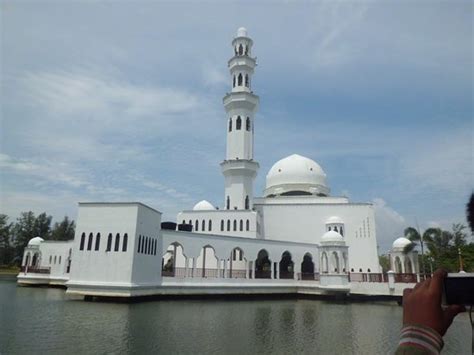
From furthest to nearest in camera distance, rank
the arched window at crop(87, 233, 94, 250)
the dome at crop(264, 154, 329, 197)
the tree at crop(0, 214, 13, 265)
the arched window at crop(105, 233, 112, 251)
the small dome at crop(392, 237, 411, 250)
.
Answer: the tree at crop(0, 214, 13, 265), the dome at crop(264, 154, 329, 197), the small dome at crop(392, 237, 411, 250), the arched window at crop(87, 233, 94, 250), the arched window at crop(105, 233, 112, 251)

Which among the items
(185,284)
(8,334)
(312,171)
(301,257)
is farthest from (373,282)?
(8,334)

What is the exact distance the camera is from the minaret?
108 ft

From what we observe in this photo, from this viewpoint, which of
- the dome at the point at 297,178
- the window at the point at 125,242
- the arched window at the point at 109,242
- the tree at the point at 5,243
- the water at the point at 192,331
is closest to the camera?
the water at the point at 192,331

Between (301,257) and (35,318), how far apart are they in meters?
21.7

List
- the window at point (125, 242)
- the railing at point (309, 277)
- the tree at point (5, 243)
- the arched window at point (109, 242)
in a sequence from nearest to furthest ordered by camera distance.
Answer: the window at point (125, 242)
the arched window at point (109, 242)
the railing at point (309, 277)
the tree at point (5, 243)

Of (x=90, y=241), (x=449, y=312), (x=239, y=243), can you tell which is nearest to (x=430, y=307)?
(x=449, y=312)

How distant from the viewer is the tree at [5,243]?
51.7m

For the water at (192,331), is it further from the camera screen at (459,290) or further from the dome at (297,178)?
the dome at (297,178)

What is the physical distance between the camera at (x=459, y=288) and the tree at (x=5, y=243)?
60388mm

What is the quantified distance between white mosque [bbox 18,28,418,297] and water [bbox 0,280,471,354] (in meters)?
3.79

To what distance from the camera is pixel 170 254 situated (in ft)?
114

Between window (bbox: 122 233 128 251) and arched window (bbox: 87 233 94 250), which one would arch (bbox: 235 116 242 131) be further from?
arched window (bbox: 87 233 94 250)

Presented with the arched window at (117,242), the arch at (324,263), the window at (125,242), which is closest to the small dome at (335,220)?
the arch at (324,263)

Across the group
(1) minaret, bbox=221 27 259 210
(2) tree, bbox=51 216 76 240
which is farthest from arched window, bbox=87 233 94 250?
(2) tree, bbox=51 216 76 240
